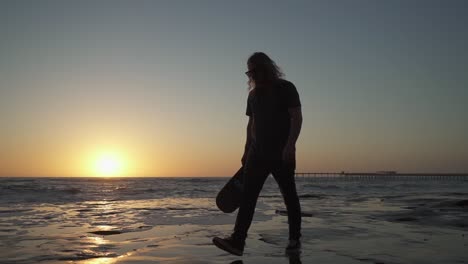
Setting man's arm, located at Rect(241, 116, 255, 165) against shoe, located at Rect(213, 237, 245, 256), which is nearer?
shoe, located at Rect(213, 237, 245, 256)

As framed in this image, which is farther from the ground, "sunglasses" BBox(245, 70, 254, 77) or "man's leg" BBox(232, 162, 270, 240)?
"sunglasses" BBox(245, 70, 254, 77)

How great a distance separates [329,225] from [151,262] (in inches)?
154

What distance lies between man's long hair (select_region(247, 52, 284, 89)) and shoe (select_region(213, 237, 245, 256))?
5.36ft

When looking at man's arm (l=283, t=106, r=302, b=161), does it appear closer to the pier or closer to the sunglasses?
the sunglasses

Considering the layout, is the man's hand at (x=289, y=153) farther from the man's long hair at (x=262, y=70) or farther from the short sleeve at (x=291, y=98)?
the man's long hair at (x=262, y=70)

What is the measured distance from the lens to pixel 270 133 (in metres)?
4.21

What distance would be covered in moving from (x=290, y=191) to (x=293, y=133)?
0.67m

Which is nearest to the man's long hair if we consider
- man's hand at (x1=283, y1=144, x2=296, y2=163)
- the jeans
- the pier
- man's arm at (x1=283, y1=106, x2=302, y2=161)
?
man's arm at (x1=283, y1=106, x2=302, y2=161)

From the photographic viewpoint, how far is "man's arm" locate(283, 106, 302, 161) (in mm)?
4160

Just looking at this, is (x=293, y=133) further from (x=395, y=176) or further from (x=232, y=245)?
(x=395, y=176)

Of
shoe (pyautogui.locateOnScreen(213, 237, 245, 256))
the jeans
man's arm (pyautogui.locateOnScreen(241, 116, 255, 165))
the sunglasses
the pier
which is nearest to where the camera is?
shoe (pyautogui.locateOnScreen(213, 237, 245, 256))

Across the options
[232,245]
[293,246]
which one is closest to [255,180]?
[232,245]

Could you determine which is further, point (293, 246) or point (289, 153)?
point (293, 246)

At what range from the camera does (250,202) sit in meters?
4.16
